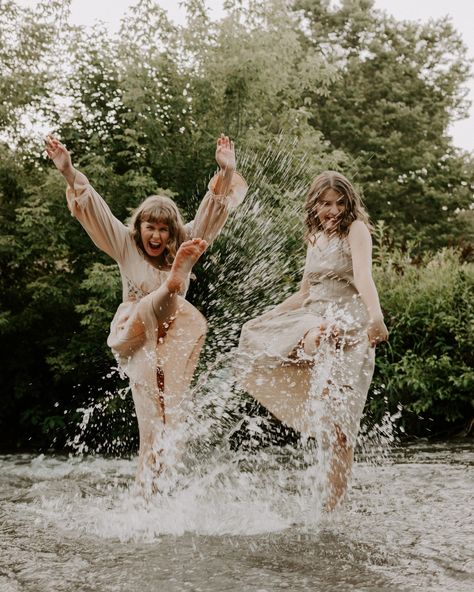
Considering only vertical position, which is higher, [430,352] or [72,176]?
[72,176]

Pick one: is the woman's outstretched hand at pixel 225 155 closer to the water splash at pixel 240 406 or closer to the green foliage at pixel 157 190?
the water splash at pixel 240 406

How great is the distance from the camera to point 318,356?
4172 millimetres

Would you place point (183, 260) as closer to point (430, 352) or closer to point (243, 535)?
point (243, 535)

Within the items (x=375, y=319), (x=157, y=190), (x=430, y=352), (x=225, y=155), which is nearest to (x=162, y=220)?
(x=225, y=155)

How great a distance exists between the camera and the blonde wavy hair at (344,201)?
4.27 metres

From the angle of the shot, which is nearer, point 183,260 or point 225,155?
point 183,260

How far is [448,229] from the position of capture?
31188mm

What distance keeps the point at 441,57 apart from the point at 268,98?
27.0 meters

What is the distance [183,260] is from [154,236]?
51 centimetres

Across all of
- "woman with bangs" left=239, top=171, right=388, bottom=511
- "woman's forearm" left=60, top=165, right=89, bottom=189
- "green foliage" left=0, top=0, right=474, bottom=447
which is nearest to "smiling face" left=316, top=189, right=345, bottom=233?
"woman with bangs" left=239, top=171, right=388, bottom=511

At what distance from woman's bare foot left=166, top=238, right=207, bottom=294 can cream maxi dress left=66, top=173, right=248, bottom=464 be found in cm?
24

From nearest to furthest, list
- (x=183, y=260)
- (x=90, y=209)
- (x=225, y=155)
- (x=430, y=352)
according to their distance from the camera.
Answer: (x=183, y=260) < (x=90, y=209) < (x=225, y=155) < (x=430, y=352)

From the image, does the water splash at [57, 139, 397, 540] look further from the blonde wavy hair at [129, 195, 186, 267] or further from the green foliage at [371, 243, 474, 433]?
the blonde wavy hair at [129, 195, 186, 267]

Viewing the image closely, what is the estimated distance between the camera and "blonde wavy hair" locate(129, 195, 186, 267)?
4383 mm
